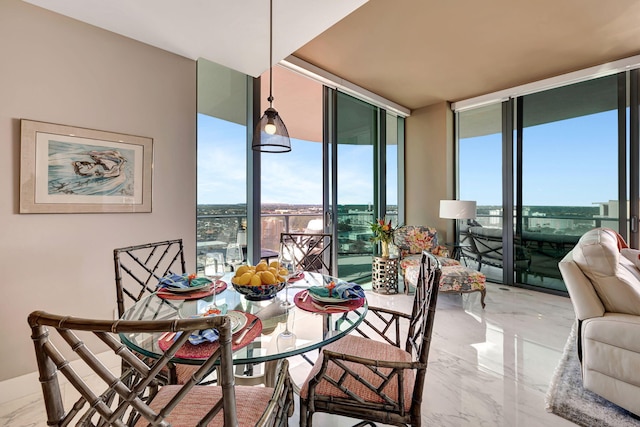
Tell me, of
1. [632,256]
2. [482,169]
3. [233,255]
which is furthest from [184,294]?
[482,169]

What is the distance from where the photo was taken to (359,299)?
1.45 metres

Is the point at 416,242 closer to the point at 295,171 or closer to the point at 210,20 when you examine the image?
the point at 295,171

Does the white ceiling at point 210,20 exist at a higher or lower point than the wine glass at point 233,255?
higher

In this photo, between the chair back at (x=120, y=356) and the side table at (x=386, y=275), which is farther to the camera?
the side table at (x=386, y=275)

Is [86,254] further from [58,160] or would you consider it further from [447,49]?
[447,49]

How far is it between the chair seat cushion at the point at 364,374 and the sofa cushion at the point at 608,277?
4.23 ft

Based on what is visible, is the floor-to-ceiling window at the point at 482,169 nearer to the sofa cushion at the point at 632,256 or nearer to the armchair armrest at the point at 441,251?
the armchair armrest at the point at 441,251

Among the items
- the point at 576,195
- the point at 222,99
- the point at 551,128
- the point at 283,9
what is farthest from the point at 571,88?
the point at 222,99

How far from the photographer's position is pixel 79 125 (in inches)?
80.5

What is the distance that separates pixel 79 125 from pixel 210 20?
119 centimetres

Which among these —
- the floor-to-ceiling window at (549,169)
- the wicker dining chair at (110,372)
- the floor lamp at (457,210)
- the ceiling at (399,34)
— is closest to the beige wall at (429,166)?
the floor-to-ceiling window at (549,169)

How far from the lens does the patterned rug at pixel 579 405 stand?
1576mm

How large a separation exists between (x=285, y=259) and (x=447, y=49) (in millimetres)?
2966

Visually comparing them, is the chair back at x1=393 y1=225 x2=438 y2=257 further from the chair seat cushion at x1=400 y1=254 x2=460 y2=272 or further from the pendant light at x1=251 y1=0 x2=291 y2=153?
the pendant light at x1=251 y1=0 x2=291 y2=153
